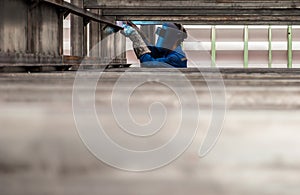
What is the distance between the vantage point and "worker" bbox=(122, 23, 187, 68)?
5.52m

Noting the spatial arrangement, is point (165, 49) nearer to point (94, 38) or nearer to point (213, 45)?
point (94, 38)

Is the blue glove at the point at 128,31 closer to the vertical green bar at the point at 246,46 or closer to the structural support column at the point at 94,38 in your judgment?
the structural support column at the point at 94,38

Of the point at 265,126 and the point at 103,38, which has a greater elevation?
the point at 103,38

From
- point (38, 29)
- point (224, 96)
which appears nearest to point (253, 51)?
point (38, 29)

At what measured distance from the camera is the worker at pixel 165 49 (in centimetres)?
552

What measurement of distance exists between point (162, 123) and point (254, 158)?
126 millimetres

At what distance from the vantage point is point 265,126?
22.6 inches

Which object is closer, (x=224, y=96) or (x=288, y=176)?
(x=288, y=176)

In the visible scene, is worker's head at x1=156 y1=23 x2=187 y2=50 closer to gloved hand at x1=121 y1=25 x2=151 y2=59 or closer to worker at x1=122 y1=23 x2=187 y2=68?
worker at x1=122 y1=23 x2=187 y2=68

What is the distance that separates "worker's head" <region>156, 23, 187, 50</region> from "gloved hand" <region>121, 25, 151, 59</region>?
23 cm

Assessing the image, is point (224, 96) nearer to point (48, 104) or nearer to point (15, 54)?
point (48, 104)

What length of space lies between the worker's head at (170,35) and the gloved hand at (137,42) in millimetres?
231

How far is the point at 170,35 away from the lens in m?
5.84

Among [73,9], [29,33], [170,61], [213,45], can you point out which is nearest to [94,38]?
[170,61]
